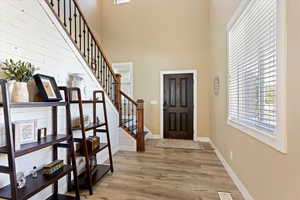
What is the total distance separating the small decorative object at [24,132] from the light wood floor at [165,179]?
1.06 meters

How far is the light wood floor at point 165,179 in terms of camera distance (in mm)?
2080

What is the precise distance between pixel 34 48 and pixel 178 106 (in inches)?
154

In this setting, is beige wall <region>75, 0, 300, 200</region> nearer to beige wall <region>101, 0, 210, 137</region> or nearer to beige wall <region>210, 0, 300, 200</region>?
beige wall <region>101, 0, 210, 137</region>

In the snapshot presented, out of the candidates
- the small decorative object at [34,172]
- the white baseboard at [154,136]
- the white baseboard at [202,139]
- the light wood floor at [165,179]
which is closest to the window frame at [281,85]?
the light wood floor at [165,179]

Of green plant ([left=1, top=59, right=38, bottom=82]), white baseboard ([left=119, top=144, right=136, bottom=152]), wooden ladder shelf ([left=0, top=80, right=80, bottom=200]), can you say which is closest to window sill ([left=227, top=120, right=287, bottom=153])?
wooden ladder shelf ([left=0, top=80, right=80, bottom=200])

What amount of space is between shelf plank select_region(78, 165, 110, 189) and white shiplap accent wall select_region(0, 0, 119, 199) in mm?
259

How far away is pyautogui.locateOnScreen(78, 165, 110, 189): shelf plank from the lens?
7.29 feet

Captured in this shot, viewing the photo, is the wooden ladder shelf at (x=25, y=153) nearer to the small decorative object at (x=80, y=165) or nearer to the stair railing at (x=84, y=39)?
the small decorative object at (x=80, y=165)

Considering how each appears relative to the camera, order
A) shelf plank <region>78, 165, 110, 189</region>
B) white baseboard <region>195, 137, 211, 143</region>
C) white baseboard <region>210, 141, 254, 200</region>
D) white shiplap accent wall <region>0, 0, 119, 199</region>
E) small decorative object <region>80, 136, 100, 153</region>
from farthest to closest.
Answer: white baseboard <region>195, 137, 211, 143</region> < small decorative object <region>80, 136, 100, 153</region> < shelf plank <region>78, 165, 110, 189</region> < white baseboard <region>210, 141, 254, 200</region> < white shiplap accent wall <region>0, 0, 119, 199</region>

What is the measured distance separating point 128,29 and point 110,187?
4.65 metres

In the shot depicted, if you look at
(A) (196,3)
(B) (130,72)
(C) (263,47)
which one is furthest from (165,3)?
(C) (263,47)

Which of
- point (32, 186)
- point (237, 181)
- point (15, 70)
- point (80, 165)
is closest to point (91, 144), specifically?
point (80, 165)

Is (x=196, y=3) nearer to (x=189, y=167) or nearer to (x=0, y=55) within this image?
(x=189, y=167)

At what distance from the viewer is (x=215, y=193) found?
212cm
